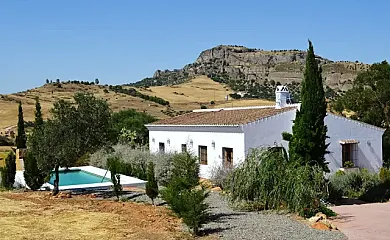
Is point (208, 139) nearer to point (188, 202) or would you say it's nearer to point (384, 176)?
point (384, 176)

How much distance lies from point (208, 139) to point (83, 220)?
13.8m

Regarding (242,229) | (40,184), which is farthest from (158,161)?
(242,229)

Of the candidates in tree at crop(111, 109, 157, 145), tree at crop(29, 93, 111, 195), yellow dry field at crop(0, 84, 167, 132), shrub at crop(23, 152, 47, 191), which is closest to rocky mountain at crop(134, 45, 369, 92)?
yellow dry field at crop(0, 84, 167, 132)

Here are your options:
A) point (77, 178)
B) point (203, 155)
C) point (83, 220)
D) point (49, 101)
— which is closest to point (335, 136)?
point (203, 155)

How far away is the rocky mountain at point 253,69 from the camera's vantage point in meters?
97.5

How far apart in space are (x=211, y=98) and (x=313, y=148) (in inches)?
3255

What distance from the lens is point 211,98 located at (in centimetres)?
10419

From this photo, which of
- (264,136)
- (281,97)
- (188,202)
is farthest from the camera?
(281,97)

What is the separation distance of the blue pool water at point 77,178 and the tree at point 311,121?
42.9ft

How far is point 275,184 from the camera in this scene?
18.5 metres

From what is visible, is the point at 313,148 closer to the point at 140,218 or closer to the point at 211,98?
the point at 140,218

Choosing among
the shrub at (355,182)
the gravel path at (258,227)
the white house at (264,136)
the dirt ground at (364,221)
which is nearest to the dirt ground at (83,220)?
the gravel path at (258,227)

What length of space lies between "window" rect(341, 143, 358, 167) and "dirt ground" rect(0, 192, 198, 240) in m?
13.3

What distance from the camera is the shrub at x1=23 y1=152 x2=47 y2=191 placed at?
24.0 m
